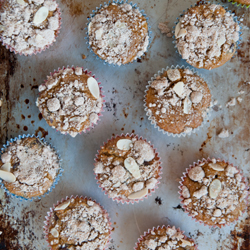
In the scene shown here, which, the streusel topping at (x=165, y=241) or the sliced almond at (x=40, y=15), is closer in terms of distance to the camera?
the sliced almond at (x=40, y=15)

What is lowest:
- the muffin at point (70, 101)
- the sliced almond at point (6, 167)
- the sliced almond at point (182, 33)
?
the sliced almond at point (6, 167)

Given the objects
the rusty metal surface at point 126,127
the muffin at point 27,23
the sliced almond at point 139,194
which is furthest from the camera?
the rusty metal surface at point 126,127

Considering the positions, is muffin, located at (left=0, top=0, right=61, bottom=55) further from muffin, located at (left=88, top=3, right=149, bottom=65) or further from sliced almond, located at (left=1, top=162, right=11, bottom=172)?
sliced almond, located at (left=1, top=162, right=11, bottom=172)

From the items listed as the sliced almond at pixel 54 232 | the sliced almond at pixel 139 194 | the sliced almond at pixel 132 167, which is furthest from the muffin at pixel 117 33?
the sliced almond at pixel 54 232

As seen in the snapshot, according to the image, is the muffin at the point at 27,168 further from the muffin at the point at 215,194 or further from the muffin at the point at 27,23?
the muffin at the point at 215,194

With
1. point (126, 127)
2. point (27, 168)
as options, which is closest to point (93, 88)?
point (126, 127)

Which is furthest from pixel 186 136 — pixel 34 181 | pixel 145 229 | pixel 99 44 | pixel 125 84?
pixel 34 181

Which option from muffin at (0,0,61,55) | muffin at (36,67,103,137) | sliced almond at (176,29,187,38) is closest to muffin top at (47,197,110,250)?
muffin at (36,67,103,137)
